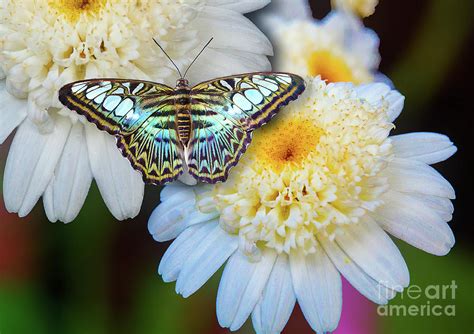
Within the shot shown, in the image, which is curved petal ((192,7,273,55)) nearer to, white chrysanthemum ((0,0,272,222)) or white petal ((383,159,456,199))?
white chrysanthemum ((0,0,272,222))

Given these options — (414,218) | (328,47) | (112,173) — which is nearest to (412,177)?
(414,218)

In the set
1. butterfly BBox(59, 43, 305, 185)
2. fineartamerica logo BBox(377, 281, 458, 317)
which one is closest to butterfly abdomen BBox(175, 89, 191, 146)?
butterfly BBox(59, 43, 305, 185)

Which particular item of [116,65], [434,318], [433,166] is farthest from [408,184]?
[116,65]

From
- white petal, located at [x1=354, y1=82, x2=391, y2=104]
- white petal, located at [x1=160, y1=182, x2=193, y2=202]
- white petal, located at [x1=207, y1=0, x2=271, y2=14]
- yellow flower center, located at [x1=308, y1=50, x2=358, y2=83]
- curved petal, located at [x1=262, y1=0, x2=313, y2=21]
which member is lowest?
white petal, located at [x1=160, y1=182, x2=193, y2=202]

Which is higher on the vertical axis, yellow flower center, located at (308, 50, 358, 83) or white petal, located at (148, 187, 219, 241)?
yellow flower center, located at (308, 50, 358, 83)

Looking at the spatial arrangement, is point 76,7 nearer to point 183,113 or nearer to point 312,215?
point 183,113

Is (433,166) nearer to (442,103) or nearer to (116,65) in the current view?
(442,103)

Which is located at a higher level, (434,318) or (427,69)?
(427,69)
